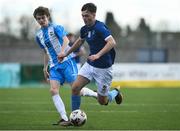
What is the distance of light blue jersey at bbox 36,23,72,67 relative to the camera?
13172 mm

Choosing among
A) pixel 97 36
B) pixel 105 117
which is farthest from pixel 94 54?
pixel 105 117

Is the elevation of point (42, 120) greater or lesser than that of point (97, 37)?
lesser

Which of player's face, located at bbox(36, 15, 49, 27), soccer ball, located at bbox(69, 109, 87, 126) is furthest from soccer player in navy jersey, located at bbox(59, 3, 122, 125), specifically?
player's face, located at bbox(36, 15, 49, 27)

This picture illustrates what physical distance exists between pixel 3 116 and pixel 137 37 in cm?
4570

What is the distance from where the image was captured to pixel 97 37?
12336 millimetres

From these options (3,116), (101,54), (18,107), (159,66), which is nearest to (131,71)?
(159,66)

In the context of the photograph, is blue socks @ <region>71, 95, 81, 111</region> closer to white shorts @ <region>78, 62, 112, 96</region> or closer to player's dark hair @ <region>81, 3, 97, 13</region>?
white shorts @ <region>78, 62, 112, 96</region>

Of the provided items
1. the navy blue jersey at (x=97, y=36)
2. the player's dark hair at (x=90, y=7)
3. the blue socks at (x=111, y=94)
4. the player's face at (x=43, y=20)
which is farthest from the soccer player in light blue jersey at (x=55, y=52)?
the blue socks at (x=111, y=94)

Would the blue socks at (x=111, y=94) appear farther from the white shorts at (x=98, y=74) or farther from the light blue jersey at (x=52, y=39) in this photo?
the light blue jersey at (x=52, y=39)

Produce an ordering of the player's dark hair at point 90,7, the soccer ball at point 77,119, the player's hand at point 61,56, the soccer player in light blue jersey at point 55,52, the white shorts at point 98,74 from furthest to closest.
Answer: the soccer player in light blue jersey at point 55,52, the white shorts at point 98,74, the player's hand at point 61,56, the soccer ball at point 77,119, the player's dark hair at point 90,7

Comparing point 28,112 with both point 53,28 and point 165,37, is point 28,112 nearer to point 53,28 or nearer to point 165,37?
A: point 53,28

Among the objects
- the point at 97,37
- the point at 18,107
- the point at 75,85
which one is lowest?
the point at 18,107

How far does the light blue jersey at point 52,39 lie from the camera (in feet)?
43.2

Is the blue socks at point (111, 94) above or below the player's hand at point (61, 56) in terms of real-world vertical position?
below
